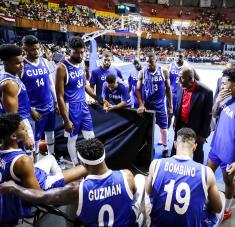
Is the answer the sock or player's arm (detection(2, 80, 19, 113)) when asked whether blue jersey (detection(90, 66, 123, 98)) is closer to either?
player's arm (detection(2, 80, 19, 113))

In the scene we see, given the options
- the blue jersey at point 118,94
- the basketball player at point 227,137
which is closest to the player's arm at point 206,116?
the basketball player at point 227,137

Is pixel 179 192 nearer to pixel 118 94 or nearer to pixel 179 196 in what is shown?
pixel 179 196

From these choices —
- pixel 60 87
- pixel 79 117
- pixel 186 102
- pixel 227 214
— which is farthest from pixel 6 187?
pixel 186 102

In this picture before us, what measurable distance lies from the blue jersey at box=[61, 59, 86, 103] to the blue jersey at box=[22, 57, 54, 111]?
270 mm

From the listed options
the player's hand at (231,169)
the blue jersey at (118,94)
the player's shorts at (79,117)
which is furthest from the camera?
the blue jersey at (118,94)

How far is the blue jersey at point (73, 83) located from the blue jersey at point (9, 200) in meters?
1.93

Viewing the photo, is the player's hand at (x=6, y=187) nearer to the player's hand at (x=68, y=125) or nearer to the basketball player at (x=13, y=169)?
the basketball player at (x=13, y=169)

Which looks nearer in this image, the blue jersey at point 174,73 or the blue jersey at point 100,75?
the blue jersey at point 100,75

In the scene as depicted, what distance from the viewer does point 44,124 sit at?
4.34 meters

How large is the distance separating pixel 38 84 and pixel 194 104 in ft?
7.25

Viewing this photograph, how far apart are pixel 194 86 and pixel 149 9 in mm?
39024

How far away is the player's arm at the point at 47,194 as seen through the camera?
206cm

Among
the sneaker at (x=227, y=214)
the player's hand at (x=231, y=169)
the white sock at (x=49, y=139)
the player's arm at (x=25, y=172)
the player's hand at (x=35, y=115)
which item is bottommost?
the sneaker at (x=227, y=214)

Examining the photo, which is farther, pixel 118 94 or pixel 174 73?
pixel 174 73
